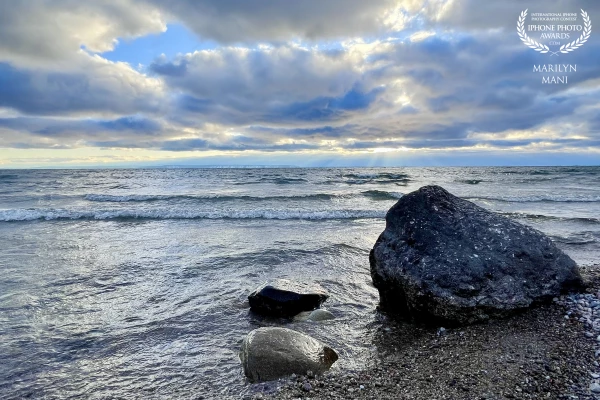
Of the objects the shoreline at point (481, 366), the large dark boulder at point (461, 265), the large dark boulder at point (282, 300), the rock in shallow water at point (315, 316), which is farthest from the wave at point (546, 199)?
the rock in shallow water at point (315, 316)

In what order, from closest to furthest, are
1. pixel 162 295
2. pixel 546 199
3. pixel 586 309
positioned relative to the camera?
pixel 586 309, pixel 162 295, pixel 546 199

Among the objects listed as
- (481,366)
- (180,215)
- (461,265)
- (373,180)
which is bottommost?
(180,215)

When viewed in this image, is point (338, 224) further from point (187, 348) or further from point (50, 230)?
point (50, 230)

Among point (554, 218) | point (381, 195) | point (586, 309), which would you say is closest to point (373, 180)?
point (381, 195)

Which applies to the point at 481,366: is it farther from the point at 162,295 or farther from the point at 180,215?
the point at 180,215

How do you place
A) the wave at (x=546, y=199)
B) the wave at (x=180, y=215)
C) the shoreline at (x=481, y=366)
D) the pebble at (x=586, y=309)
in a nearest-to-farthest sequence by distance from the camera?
1. the shoreline at (x=481, y=366)
2. the pebble at (x=586, y=309)
3. the wave at (x=180, y=215)
4. the wave at (x=546, y=199)

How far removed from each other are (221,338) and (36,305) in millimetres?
4066

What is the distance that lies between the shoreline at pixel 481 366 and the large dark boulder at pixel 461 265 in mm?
309

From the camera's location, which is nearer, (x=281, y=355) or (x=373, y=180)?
(x=281, y=355)

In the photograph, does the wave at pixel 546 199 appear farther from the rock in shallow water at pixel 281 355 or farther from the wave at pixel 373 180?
the rock in shallow water at pixel 281 355

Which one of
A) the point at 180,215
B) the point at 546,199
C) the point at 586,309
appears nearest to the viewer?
the point at 586,309

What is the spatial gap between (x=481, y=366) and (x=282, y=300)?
345 centimetres

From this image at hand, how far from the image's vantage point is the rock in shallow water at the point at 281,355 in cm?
454

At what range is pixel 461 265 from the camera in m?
5.66
